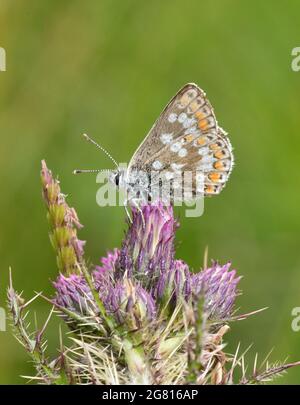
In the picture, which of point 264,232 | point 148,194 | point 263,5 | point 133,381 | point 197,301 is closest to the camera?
point 197,301

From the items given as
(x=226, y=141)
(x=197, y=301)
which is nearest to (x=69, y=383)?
(x=197, y=301)

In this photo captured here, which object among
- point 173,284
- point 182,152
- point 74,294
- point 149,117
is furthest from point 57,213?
point 149,117

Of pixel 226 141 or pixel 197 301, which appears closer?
pixel 197 301

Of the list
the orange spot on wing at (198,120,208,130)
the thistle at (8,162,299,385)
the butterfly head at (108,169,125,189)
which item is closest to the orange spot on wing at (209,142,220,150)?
the orange spot on wing at (198,120,208,130)

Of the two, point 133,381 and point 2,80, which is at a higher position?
point 2,80

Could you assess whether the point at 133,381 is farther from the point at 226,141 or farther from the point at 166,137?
the point at 226,141
